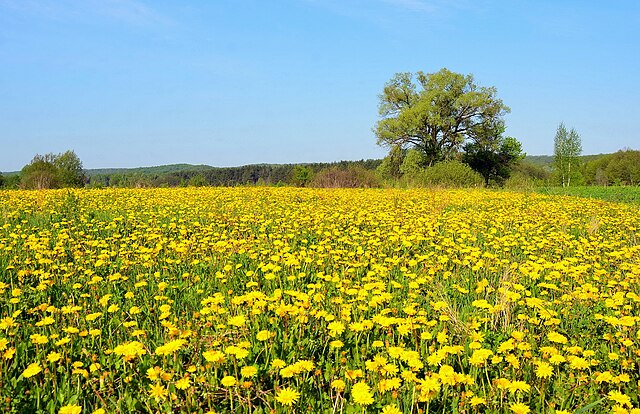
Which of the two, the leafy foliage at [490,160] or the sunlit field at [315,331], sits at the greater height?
the leafy foliage at [490,160]

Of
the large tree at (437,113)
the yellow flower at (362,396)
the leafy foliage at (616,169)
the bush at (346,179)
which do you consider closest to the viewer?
the yellow flower at (362,396)

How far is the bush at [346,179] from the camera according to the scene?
27.4 metres

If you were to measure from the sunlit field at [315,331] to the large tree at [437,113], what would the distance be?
37.1 m

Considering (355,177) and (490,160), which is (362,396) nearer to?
(355,177)

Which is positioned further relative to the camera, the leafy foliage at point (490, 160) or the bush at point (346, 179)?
the leafy foliage at point (490, 160)

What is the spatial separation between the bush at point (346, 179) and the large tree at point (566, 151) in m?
48.5

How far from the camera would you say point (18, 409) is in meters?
2.31

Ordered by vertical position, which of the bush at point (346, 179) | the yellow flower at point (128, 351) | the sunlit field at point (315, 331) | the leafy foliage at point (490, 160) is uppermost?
the leafy foliage at point (490, 160)

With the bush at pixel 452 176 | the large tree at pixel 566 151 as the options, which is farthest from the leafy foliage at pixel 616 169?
the bush at pixel 452 176

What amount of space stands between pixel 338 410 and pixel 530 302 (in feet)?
5.94

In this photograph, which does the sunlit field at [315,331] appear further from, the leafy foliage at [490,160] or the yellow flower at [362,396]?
the leafy foliage at [490,160]

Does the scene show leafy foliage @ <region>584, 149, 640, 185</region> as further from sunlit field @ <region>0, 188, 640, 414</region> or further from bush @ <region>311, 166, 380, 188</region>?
sunlit field @ <region>0, 188, 640, 414</region>

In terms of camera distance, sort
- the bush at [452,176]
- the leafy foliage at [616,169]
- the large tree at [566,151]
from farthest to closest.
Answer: the leafy foliage at [616,169]
the large tree at [566,151]
the bush at [452,176]

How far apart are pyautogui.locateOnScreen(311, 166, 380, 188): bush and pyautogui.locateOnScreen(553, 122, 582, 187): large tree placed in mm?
48469
